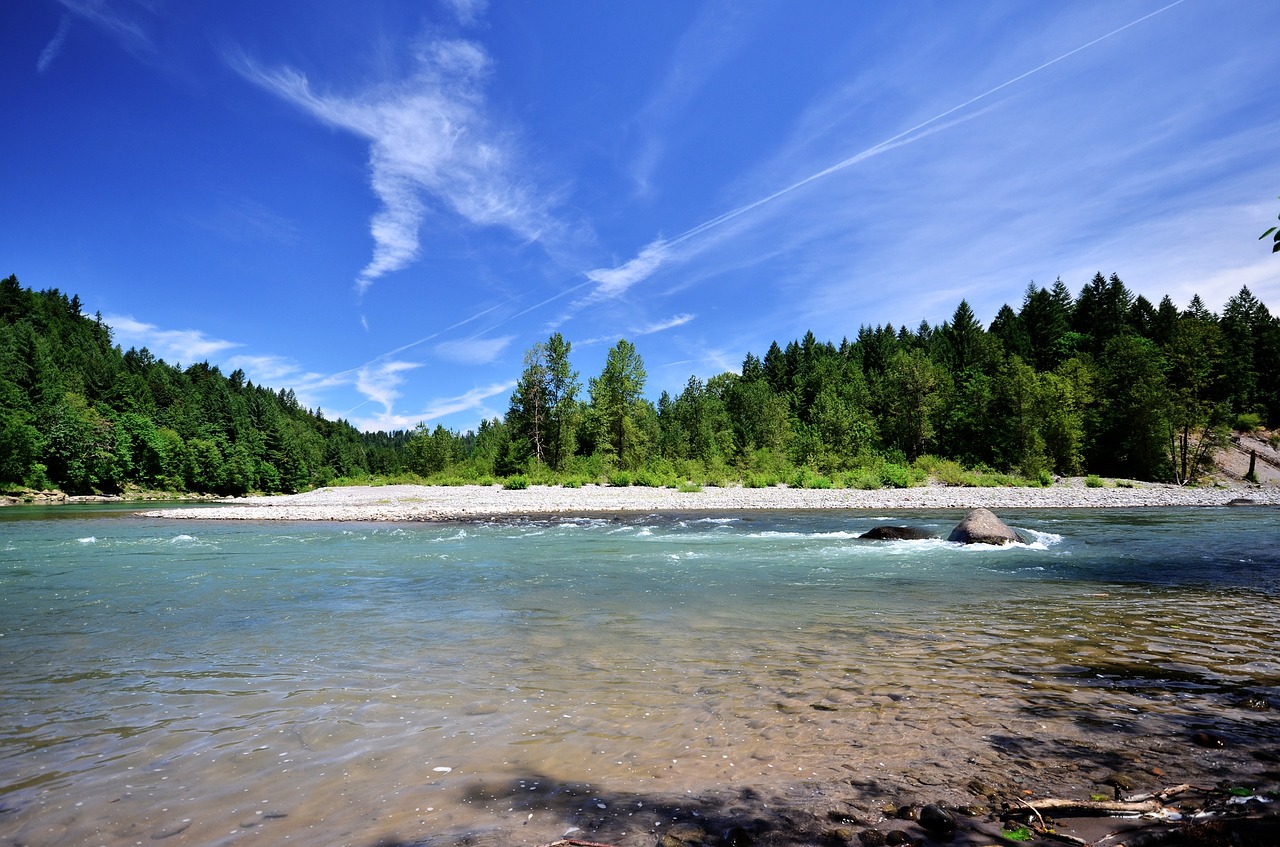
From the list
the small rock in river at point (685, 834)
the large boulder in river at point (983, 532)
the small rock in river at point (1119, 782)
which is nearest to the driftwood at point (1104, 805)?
the small rock in river at point (1119, 782)

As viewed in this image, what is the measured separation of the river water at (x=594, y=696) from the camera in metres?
3.05

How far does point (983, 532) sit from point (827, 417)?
129 feet

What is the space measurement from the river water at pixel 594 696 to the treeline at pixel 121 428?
77632 mm

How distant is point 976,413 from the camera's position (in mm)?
60000

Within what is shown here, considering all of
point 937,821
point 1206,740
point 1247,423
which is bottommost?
point 1206,740

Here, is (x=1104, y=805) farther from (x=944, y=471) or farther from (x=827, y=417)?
(x=827, y=417)

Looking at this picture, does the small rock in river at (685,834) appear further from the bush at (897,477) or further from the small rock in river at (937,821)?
the bush at (897,477)

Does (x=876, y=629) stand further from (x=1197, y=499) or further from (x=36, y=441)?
(x=36, y=441)

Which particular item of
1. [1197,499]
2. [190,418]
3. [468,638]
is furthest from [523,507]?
[190,418]

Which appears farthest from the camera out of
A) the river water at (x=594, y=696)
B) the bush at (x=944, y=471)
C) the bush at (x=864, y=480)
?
the bush at (x=944, y=471)

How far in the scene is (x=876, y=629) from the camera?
6875 mm

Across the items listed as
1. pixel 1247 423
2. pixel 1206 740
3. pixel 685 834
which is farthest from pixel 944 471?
pixel 685 834

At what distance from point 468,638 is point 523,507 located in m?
23.9

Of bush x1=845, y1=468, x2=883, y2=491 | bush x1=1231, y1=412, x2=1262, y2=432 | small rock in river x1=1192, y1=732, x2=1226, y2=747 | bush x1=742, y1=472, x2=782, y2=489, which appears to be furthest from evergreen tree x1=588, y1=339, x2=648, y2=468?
bush x1=1231, y1=412, x2=1262, y2=432
